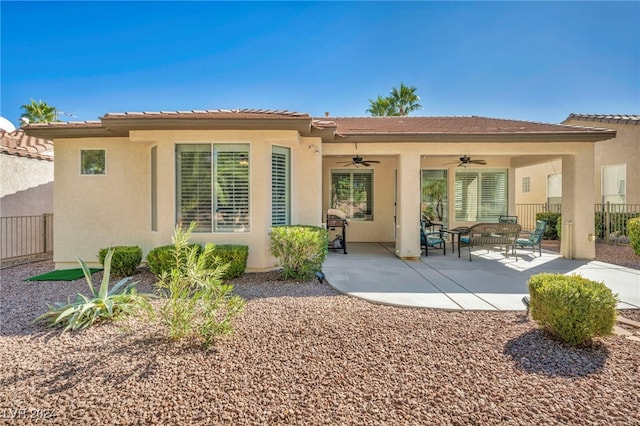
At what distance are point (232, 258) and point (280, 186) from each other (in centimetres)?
228

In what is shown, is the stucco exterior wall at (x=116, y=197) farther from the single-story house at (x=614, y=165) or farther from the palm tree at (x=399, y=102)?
the palm tree at (x=399, y=102)

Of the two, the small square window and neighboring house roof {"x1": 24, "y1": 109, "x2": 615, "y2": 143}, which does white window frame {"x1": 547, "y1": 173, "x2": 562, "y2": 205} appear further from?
the small square window

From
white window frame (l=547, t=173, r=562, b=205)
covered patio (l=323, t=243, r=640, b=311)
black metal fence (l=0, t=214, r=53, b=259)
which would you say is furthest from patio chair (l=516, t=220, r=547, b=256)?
black metal fence (l=0, t=214, r=53, b=259)

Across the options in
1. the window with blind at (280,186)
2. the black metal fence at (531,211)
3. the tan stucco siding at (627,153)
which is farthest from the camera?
the black metal fence at (531,211)

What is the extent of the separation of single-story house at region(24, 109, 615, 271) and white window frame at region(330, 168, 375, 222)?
222 cm

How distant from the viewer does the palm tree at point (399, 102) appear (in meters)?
23.4

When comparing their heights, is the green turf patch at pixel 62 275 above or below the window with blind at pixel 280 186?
below

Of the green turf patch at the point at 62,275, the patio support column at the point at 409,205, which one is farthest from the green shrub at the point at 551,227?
the green turf patch at the point at 62,275

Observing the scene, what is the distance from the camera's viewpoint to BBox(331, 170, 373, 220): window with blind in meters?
12.6

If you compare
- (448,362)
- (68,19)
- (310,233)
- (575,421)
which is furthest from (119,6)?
(575,421)

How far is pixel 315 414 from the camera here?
2.42 m

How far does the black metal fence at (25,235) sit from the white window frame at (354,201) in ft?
35.1

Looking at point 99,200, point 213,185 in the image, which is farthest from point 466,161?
point 99,200

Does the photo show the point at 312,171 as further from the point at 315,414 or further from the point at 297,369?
the point at 315,414
